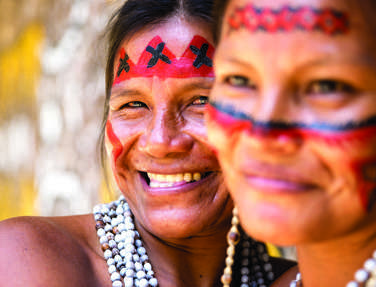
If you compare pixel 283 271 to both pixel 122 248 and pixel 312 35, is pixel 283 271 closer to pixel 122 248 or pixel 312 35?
pixel 122 248

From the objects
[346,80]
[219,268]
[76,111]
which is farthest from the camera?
[76,111]

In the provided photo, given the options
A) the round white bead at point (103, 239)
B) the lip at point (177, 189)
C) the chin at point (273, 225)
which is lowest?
the round white bead at point (103, 239)

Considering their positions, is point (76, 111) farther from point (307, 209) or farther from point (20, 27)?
point (307, 209)

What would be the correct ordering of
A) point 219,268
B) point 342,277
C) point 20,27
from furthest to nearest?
point 20,27 < point 219,268 < point 342,277

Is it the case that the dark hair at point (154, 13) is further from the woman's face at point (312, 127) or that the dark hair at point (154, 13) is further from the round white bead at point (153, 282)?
the round white bead at point (153, 282)

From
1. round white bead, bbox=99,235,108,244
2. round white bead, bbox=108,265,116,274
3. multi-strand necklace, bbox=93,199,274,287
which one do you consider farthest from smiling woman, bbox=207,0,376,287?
round white bead, bbox=99,235,108,244

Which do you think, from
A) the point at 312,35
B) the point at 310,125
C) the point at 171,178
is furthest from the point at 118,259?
the point at 312,35

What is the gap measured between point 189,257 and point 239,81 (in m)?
1.18

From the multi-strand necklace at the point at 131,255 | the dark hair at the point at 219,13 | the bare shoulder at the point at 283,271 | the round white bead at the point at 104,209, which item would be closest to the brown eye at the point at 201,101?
the dark hair at the point at 219,13

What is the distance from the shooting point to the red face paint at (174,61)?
7.68 ft

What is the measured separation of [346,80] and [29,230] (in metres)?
1.43

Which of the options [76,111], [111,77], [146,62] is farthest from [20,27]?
[146,62]

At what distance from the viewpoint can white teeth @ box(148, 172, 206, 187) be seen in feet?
7.78

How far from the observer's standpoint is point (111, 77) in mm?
2709
